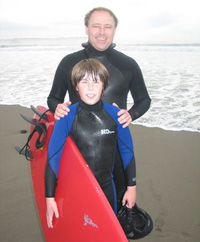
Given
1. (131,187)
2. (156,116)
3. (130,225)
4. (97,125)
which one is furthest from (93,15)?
(156,116)

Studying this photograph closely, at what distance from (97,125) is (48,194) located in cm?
56

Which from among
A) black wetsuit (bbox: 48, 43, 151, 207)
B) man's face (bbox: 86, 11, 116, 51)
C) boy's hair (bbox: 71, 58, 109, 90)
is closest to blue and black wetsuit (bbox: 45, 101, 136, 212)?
boy's hair (bbox: 71, 58, 109, 90)

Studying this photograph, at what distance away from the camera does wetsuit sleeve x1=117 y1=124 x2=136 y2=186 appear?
5.82ft

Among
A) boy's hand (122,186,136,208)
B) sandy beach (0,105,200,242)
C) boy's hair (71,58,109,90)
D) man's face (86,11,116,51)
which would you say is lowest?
sandy beach (0,105,200,242)

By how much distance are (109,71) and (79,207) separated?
43.9 inches

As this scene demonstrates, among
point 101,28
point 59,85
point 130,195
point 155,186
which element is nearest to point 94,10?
point 101,28

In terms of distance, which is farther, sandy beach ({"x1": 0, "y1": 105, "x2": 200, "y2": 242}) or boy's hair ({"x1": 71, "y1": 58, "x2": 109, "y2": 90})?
sandy beach ({"x1": 0, "y1": 105, "x2": 200, "y2": 242})

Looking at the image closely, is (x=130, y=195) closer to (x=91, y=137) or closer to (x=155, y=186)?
(x=91, y=137)

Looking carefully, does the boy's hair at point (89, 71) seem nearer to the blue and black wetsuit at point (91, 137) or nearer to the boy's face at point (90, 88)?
the boy's face at point (90, 88)

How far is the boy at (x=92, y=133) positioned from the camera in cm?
157

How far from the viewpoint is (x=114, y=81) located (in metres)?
2.04

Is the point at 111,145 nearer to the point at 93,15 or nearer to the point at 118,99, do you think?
the point at 118,99

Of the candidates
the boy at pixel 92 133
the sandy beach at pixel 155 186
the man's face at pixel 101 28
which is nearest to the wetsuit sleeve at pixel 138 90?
the man's face at pixel 101 28

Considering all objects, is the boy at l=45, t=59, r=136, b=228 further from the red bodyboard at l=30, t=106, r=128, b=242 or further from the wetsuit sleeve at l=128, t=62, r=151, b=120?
the wetsuit sleeve at l=128, t=62, r=151, b=120
